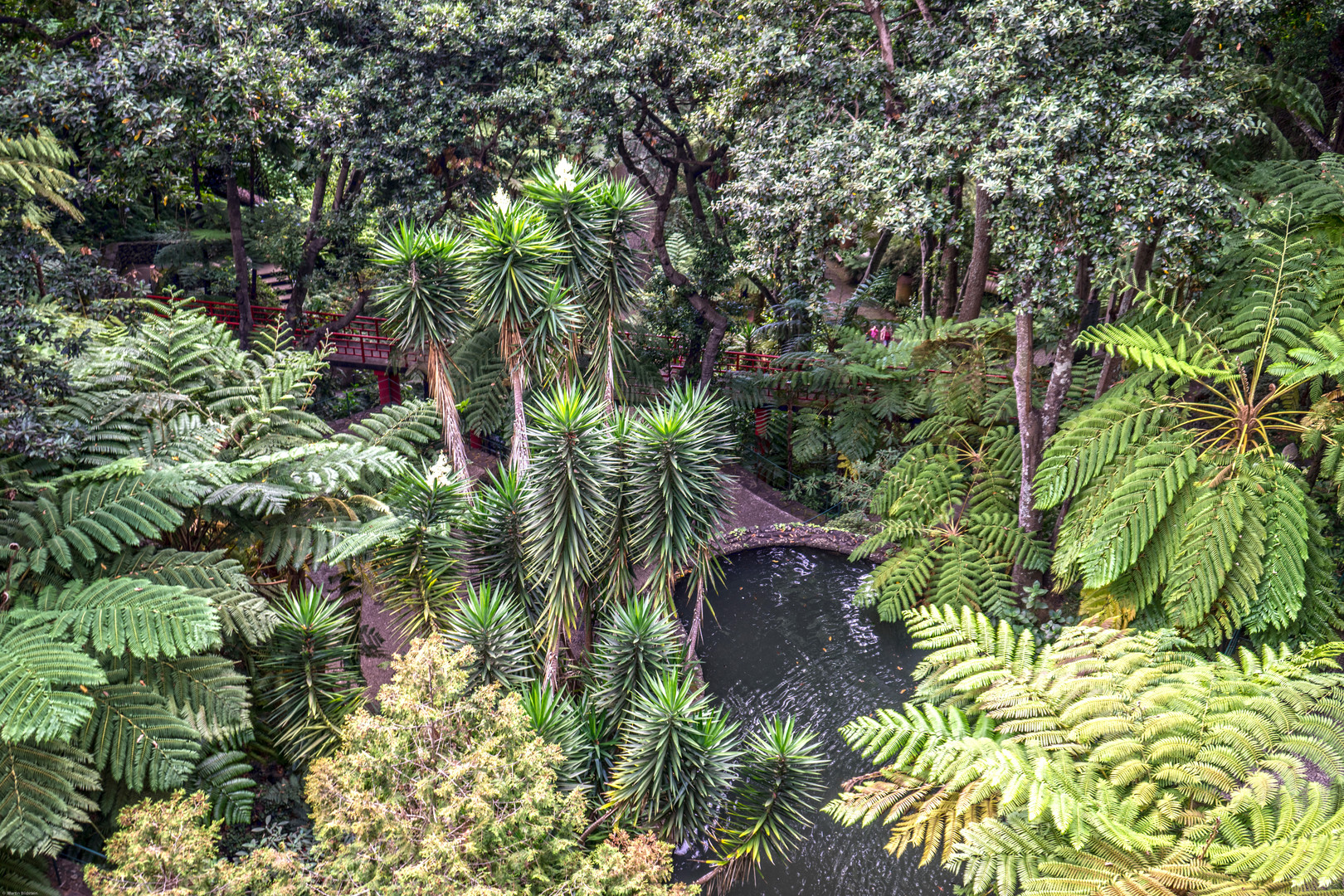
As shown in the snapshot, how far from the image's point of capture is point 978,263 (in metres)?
10.9

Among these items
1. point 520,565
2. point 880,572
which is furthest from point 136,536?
point 880,572

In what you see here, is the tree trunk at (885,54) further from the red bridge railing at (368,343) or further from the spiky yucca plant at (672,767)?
the spiky yucca plant at (672,767)

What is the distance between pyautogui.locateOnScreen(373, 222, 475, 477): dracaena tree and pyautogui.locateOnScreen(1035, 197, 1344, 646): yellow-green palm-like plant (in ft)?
19.3

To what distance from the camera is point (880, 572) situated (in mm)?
9914

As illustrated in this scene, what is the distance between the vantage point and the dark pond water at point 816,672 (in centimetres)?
701

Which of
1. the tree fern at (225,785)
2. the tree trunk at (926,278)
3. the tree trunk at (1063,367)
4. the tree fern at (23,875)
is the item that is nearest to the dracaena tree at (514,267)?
the tree fern at (225,785)

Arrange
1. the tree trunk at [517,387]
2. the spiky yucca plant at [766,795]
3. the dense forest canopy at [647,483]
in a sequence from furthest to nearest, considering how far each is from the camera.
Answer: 1. the tree trunk at [517,387]
2. the spiky yucca plant at [766,795]
3. the dense forest canopy at [647,483]

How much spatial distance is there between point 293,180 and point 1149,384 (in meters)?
18.2

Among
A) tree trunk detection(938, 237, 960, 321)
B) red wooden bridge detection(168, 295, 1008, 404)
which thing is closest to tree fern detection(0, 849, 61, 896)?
red wooden bridge detection(168, 295, 1008, 404)

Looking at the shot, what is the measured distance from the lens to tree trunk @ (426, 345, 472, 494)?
24.7 feet

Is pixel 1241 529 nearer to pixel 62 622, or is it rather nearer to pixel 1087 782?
pixel 1087 782

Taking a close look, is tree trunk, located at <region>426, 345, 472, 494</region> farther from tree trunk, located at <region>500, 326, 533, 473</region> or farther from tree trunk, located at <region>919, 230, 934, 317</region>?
tree trunk, located at <region>919, 230, 934, 317</region>

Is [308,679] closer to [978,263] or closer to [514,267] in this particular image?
[514,267]

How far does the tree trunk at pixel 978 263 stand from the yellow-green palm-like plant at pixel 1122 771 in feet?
20.3
